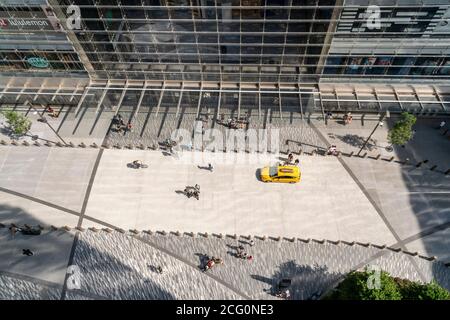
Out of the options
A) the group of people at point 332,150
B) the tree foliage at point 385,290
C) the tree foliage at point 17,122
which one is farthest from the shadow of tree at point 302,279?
the tree foliage at point 17,122

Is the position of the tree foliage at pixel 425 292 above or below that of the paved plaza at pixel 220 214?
below

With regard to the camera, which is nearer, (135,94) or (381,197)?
(381,197)

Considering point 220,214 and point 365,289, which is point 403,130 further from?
point 220,214

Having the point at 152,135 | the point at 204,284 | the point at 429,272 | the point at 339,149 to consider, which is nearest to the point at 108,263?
the point at 204,284

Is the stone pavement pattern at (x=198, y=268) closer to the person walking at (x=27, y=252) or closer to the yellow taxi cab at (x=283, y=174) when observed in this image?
the person walking at (x=27, y=252)

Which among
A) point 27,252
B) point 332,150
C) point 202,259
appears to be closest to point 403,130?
point 332,150

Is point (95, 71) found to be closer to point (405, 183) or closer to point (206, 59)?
point (206, 59)

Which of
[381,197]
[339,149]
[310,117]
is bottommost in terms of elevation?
[381,197]
